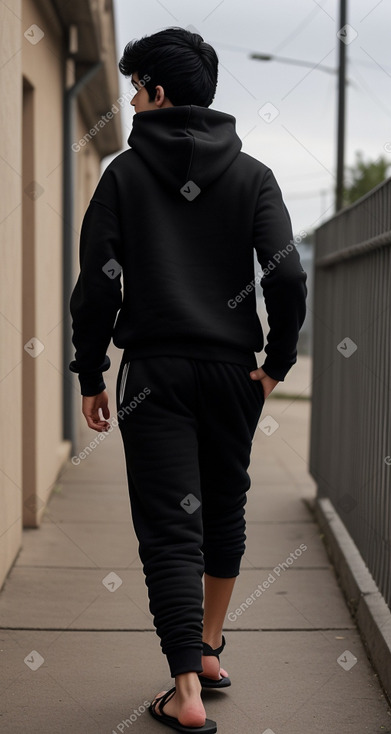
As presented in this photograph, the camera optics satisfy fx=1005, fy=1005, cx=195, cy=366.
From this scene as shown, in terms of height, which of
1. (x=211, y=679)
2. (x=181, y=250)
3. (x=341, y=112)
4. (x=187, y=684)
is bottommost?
(x=341, y=112)

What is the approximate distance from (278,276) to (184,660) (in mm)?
1063

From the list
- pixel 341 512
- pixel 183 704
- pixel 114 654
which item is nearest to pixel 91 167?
pixel 341 512

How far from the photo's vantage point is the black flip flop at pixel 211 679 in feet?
10.1

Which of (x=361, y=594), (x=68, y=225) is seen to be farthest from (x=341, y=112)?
(x=361, y=594)

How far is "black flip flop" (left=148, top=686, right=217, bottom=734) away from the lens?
8.98 feet

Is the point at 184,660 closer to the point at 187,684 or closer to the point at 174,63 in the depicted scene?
the point at 187,684

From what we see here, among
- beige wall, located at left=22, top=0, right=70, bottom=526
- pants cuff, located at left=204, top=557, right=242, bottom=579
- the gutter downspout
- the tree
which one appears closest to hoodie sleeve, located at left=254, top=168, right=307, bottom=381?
pants cuff, located at left=204, top=557, right=242, bottom=579

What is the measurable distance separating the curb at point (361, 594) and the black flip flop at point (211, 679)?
508 mm

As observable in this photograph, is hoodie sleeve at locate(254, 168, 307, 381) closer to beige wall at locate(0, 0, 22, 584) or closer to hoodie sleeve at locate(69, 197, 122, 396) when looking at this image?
hoodie sleeve at locate(69, 197, 122, 396)

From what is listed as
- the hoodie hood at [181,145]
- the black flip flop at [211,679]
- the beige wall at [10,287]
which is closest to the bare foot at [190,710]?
the black flip flop at [211,679]

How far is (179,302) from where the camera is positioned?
271 cm

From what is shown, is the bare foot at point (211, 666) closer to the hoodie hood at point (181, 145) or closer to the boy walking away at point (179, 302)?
the boy walking away at point (179, 302)

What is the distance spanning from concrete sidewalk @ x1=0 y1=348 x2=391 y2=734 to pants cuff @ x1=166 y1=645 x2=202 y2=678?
0.31m

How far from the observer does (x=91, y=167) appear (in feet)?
37.9
